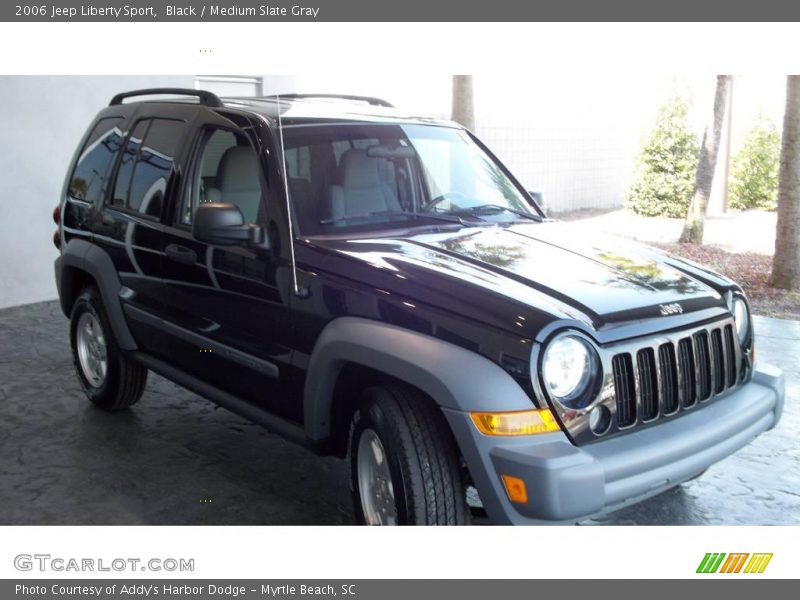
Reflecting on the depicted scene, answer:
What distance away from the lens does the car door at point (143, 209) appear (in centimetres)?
470

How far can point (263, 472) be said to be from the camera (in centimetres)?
457

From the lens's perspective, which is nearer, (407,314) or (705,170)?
(407,314)

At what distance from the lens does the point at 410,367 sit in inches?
122

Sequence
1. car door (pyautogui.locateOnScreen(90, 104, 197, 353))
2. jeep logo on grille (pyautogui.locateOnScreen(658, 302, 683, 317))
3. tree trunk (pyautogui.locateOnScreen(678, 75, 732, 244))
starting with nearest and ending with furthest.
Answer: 1. jeep logo on grille (pyautogui.locateOnScreen(658, 302, 683, 317))
2. car door (pyautogui.locateOnScreen(90, 104, 197, 353))
3. tree trunk (pyautogui.locateOnScreen(678, 75, 732, 244))

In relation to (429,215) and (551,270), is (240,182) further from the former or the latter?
(551,270)

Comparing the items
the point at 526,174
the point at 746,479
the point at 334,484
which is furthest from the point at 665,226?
the point at 334,484

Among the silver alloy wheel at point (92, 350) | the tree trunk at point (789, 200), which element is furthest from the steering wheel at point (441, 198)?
the tree trunk at point (789, 200)

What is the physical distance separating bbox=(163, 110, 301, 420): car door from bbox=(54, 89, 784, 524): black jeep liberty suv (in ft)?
0.04

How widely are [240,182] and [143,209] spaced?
821 mm

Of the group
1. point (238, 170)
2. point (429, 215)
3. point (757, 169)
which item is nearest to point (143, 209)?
point (238, 170)

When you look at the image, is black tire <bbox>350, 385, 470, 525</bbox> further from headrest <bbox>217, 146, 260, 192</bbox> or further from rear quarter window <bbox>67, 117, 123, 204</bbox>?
rear quarter window <bbox>67, 117, 123, 204</bbox>

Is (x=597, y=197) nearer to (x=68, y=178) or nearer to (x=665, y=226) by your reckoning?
(x=665, y=226)

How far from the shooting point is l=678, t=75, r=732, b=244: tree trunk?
11.2 meters

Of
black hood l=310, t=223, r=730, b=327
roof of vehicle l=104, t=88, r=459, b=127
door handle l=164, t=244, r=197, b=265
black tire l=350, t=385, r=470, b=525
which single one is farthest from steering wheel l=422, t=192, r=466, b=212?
black tire l=350, t=385, r=470, b=525
